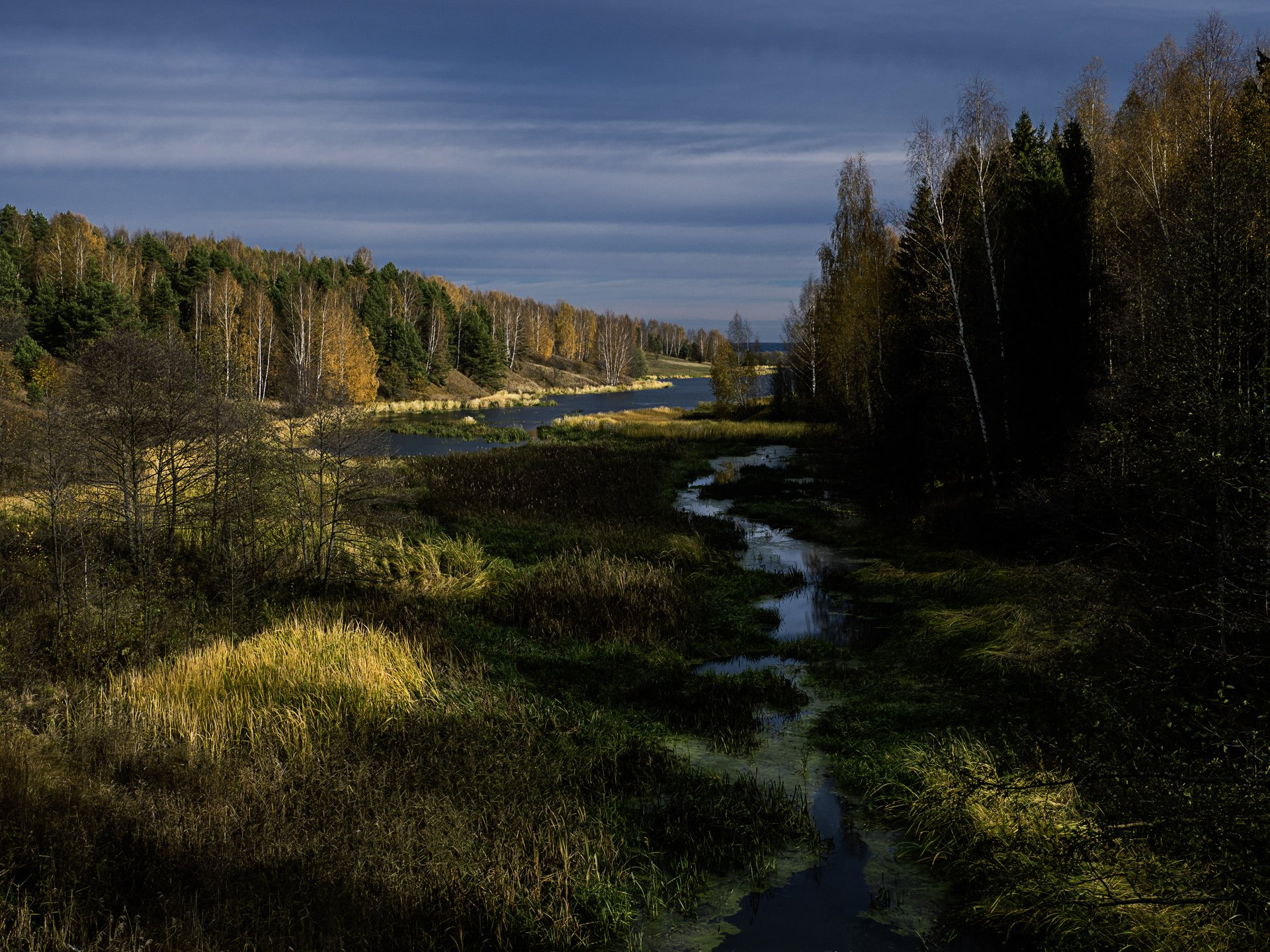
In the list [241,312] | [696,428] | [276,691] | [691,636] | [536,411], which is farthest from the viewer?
[536,411]

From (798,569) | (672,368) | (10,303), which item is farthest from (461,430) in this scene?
(672,368)

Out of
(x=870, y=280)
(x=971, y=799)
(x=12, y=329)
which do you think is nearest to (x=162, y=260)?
(x=12, y=329)

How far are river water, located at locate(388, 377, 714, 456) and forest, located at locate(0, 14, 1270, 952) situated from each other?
3514mm

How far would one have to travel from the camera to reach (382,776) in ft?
20.9

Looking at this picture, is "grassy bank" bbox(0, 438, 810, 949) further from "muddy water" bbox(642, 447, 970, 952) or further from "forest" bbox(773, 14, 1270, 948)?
"forest" bbox(773, 14, 1270, 948)

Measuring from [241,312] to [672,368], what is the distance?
100 meters

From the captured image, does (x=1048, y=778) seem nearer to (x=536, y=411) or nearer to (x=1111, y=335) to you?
(x=1111, y=335)

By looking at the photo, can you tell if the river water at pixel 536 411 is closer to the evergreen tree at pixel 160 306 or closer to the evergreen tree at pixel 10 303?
the evergreen tree at pixel 160 306

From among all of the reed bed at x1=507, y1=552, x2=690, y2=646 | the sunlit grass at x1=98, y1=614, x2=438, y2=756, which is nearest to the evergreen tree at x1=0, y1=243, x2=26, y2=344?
the reed bed at x1=507, y1=552, x2=690, y2=646

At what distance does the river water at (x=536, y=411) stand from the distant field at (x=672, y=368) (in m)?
32.2

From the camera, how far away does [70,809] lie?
18.3ft

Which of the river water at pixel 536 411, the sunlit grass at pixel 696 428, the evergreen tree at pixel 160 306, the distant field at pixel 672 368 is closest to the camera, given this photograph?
the sunlit grass at pixel 696 428

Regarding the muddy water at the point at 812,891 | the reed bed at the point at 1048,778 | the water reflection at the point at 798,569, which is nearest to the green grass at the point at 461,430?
the water reflection at the point at 798,569

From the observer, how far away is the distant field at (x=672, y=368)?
5842 inches
